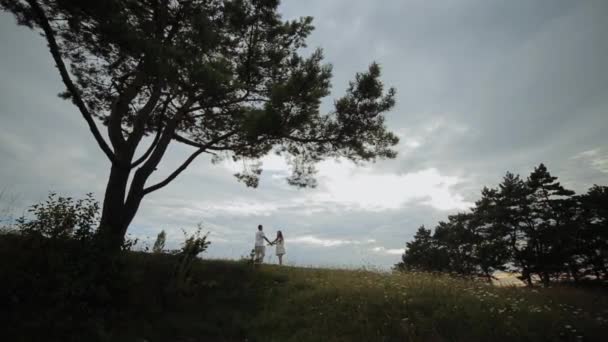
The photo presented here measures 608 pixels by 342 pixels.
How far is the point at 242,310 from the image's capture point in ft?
22.5

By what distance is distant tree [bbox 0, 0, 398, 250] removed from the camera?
6406 millimetres

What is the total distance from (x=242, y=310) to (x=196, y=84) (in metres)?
5.95

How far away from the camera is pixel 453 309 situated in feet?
20.2

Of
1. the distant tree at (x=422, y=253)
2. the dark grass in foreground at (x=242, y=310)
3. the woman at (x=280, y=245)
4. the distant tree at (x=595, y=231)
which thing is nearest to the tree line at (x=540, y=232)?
the distant tree at (x=595, y=231)

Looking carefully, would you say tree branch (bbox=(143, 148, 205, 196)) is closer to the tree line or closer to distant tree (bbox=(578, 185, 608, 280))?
the tree line

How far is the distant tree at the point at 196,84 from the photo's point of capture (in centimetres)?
641

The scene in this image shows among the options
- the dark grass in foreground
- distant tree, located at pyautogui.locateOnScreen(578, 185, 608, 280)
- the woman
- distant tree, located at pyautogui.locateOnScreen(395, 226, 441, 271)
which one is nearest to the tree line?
distant tree, located at pyautogui.locateOnScreen(578, 185, 608, 280)

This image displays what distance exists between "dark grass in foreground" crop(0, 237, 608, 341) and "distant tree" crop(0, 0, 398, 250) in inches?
47.0

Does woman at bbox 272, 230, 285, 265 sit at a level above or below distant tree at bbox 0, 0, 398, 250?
below

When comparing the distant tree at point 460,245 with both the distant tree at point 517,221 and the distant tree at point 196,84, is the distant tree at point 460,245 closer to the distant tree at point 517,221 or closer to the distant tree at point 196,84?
the distant tree at point 517,221

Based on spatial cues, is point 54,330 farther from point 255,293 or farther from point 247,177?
point 247,177

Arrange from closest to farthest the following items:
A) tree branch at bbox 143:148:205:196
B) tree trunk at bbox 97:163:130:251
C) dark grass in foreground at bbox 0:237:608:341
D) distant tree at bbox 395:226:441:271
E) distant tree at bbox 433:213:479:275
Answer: dark grass in foreground at bbox 0:237:608:341 → tree trunk at bbox 97:163:130:251 → tree branch at bbox 143:148:205:196 → distant tree at bbox 433:213:479:275 → distant tree at bbox 395:226:441:271

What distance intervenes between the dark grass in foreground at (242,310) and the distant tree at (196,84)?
119 cm

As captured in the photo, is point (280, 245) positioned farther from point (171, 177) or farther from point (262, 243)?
point (171, 177)
